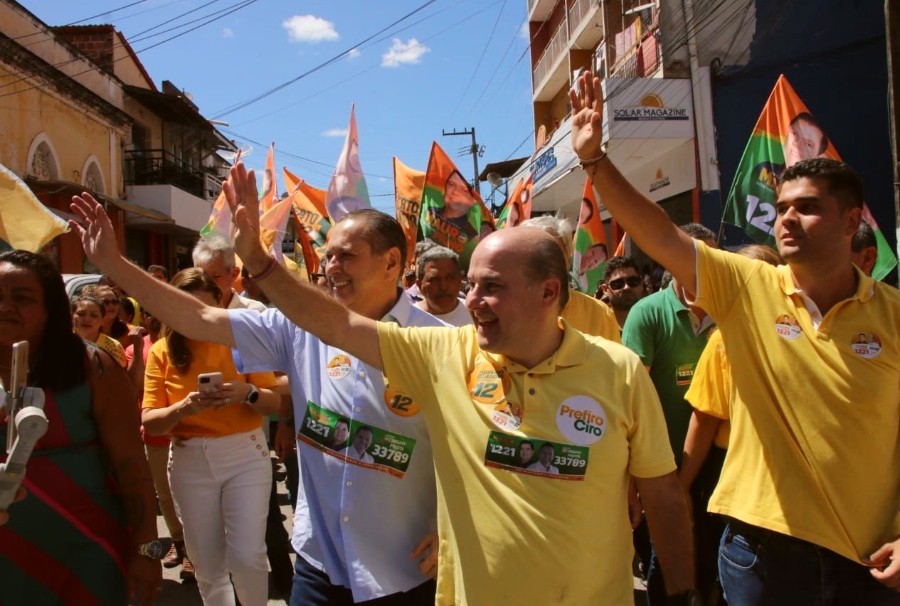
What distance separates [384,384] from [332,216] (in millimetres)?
6512

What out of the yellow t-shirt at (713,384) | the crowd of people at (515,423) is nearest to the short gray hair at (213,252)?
the crowd of people at (515,423)

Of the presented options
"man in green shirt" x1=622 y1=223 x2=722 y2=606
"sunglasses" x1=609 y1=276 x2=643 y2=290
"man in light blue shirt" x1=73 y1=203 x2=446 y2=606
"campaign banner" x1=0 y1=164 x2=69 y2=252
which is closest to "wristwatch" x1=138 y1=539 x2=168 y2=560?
"man in light blue shirt" x1=73 y1=203 x2=446 y2=606

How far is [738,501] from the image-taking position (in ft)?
7.79

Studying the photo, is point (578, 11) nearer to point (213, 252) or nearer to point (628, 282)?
point (628, 282)

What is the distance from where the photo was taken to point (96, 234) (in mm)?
2551

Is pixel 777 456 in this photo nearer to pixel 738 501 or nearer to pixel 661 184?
pixel 738 501

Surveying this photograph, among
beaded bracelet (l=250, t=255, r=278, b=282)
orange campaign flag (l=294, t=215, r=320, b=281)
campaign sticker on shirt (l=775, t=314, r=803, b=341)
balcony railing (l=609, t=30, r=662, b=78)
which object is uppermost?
balcony railing (l=609, t=30, r=662, b=78)

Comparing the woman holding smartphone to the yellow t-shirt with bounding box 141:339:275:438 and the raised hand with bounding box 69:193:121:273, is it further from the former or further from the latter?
the raised hand with bounding box 69:193:121:273

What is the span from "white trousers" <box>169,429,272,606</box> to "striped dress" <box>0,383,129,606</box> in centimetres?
98

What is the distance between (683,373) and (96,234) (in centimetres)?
276

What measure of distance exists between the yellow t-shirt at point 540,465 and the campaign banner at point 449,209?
23.0 feet

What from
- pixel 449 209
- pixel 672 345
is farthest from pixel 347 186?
pixel 672 345

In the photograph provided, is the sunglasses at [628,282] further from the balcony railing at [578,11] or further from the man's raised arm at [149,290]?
the balcony railing at [578,11]

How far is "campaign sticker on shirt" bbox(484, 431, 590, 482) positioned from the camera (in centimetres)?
195
